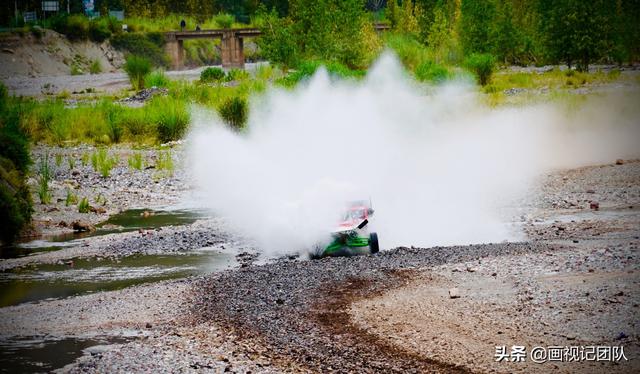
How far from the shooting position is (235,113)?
4816 centimetres

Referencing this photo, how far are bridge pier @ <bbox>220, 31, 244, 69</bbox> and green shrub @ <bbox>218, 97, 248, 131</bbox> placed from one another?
2094 inches

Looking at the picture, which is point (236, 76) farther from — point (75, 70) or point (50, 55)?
point (50, 55)

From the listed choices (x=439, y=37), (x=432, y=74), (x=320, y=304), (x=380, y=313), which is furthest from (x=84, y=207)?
(x=439, y=37)

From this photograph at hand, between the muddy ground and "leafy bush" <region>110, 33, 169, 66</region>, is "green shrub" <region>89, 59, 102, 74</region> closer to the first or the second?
"leafy bush" <region>110, 33, 169, 66</region>

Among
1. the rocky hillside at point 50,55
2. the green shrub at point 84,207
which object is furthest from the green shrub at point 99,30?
the green shrub at point 84,207

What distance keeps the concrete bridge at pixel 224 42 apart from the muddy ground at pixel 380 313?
81.0m

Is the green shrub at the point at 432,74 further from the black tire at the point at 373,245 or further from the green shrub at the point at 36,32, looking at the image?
the green shrub at the point at 36,32

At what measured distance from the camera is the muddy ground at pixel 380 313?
14148mm

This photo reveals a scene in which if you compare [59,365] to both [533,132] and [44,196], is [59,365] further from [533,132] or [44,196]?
[533,132]

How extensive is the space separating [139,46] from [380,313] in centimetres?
8991

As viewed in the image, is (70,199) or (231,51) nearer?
(70,199)

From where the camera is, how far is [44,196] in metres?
32.2

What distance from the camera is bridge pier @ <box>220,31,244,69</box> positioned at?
10112cm

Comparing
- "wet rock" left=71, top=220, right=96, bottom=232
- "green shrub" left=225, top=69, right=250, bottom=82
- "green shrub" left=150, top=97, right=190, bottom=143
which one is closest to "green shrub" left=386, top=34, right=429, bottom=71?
"green shrub" left=225, top=69, right=250, bottom=82
